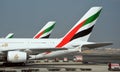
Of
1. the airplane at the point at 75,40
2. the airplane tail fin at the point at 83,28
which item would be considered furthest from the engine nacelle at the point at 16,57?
the airplane tail fin at the point at 83,28

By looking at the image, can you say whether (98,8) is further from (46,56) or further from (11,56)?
(11,56)

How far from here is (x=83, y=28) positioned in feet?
108

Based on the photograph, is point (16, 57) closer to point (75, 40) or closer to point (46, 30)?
point (75, 40)

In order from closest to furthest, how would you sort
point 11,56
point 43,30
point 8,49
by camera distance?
1. point 11,56
2. point 8,49
3. point 43,30

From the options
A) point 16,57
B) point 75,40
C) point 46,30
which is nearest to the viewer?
point 16,57

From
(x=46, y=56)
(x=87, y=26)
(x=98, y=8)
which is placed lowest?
(x=46, y=56)

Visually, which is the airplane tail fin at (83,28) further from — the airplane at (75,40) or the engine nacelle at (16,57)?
the engine nacelle at (16,57)

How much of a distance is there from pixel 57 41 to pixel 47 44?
126 centimetres

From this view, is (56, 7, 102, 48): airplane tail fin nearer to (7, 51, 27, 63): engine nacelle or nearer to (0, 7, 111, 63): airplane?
(0, 7, 111, 63): airplane

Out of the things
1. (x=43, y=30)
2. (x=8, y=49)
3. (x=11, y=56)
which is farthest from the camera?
(x=43, y=30)

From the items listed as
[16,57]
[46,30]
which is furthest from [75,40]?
[46,30]

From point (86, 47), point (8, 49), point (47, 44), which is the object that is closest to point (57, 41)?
point (47, 44)

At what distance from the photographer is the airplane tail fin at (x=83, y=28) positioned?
3284 centimetres

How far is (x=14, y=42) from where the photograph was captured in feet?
108
